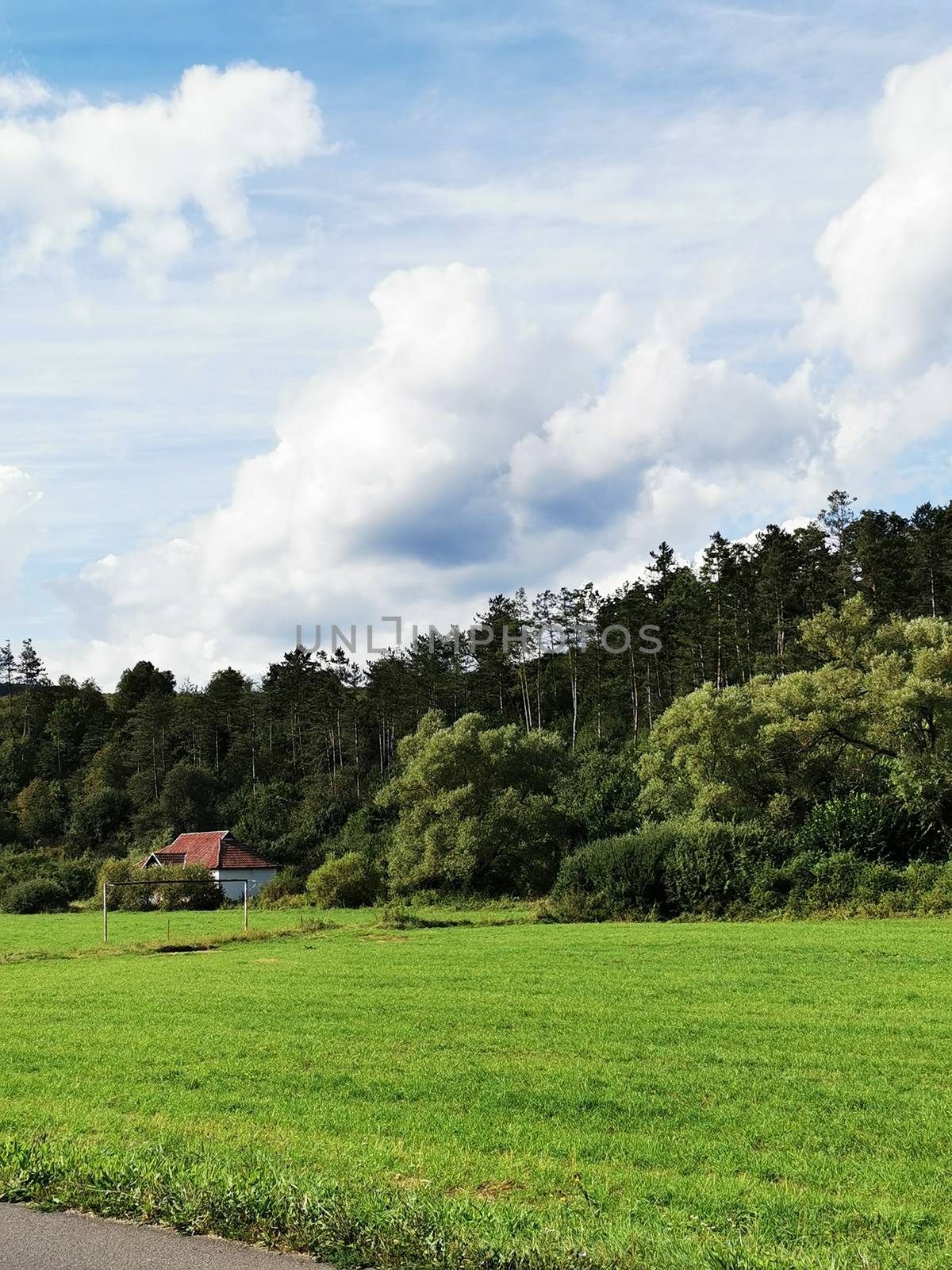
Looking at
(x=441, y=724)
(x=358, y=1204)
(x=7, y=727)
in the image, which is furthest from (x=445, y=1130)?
(x=7, y=727)

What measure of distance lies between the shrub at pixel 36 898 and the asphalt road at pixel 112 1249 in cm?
6576

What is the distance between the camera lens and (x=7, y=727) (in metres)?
126

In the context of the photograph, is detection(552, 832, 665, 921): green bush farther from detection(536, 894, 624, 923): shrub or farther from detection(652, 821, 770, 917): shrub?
detection(652, 821, 770, 917): shrub

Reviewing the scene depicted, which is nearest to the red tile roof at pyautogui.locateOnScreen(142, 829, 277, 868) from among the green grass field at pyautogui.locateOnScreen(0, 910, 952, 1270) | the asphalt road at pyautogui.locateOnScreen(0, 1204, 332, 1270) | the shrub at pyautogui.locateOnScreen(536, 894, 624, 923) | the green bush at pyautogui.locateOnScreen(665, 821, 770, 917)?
the shrub at pyautogui.locateOnScreen(536, 894, 624, 923)

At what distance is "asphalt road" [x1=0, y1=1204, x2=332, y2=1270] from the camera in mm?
5773

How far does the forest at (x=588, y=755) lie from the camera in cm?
4234

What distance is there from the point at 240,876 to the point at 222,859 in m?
2.01

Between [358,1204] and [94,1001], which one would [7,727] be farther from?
[358,1204]

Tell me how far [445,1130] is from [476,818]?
1865 inches

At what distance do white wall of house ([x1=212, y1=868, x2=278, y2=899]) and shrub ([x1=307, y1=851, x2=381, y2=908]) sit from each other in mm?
15988

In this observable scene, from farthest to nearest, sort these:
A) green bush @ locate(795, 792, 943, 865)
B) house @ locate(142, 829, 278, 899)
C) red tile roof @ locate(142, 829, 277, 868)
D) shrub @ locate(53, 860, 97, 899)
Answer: red tile roof @ locate(142, 829, 277, 868)
house @ locate(142, 829, 278, 899)
shrub @ locate(53, 860, 97, 899)
green bush @ locate(795, 792, 943, 865)

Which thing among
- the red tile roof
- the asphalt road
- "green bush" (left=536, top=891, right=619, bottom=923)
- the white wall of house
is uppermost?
the asphalt road

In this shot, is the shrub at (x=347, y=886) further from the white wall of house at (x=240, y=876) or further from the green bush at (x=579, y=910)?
the green bush at (x=579, y=910)

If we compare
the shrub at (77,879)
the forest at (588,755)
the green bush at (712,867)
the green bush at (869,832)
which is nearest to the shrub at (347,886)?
the forest at (588,755)
